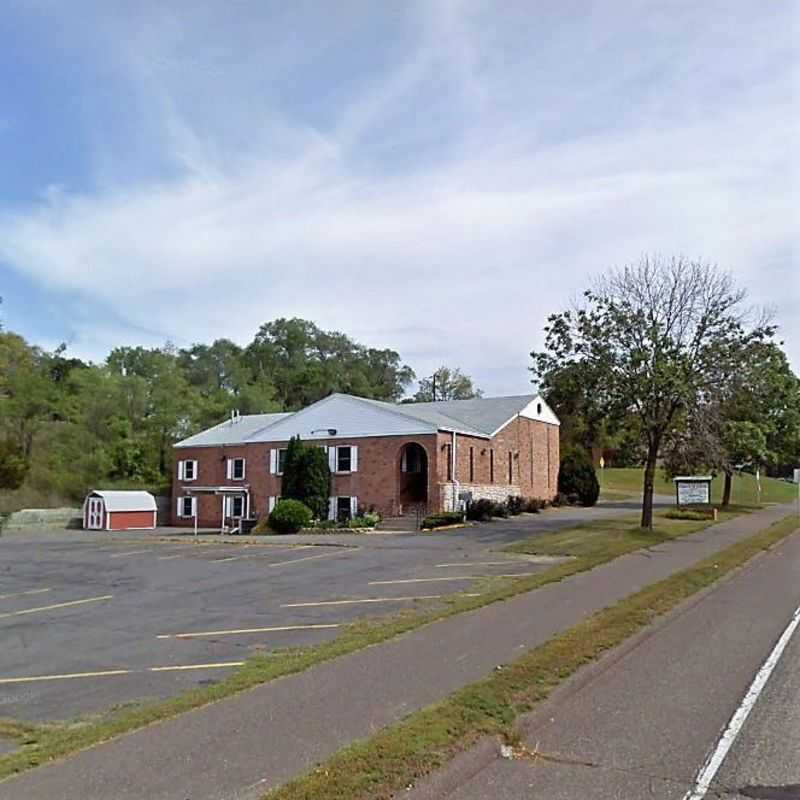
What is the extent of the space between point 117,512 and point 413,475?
1595 centimetres

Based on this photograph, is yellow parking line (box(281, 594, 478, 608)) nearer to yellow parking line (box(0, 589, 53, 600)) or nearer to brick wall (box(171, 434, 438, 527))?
yellow parking line (box(0, 589, 53, 600))

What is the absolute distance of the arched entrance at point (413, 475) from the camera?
132ft

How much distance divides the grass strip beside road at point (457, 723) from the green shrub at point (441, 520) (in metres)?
22.6

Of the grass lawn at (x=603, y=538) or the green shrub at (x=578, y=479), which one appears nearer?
the grass lawn at (x=603, y=538)

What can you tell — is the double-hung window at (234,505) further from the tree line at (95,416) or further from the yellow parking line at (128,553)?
the yellow parking line at (128,553)

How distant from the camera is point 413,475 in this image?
136 feet

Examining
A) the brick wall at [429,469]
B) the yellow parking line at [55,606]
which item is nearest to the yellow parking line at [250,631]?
the yellow parking line at [55,606]

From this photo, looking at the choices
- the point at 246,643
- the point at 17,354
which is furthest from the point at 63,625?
the point at 17,354

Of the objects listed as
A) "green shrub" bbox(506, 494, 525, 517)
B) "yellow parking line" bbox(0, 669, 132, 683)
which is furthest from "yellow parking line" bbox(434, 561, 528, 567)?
"green shrub" bbox(506, 494, 525, 517)

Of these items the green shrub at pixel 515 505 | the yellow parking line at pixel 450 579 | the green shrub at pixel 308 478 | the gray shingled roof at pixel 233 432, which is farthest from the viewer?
the gray shingled roof at pixel 233 432

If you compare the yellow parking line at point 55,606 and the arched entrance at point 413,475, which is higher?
the arched entrance at point 413,475

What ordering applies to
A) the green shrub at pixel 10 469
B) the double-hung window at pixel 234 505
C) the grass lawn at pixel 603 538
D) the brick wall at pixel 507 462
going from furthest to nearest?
1. the green shrub at pixel 10 469
2. the double-hung window at pixel 234 505
3. the brick wall at pixel 507 462
4. the grass lawn at pixel 603 538

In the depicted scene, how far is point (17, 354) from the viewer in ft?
187

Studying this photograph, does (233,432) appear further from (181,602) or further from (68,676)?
(68,676)
